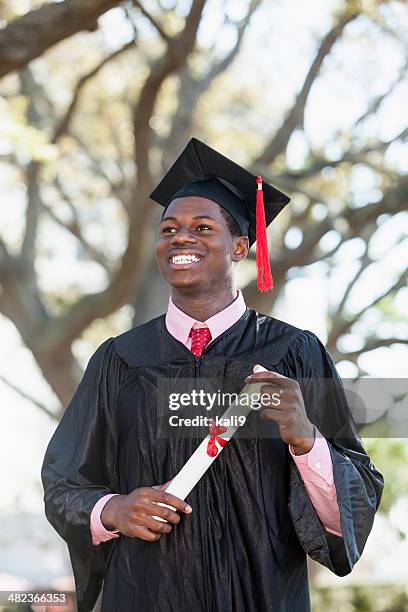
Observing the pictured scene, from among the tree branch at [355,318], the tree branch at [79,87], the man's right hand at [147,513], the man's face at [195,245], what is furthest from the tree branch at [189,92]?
the man's right hand at [147,513]

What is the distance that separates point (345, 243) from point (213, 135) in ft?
10.3

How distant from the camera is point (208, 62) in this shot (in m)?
9.78

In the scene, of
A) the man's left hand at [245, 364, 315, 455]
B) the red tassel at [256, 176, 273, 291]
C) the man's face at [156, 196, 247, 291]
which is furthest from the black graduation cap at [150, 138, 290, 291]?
the man's left hand at [245, 364, 315, 455]

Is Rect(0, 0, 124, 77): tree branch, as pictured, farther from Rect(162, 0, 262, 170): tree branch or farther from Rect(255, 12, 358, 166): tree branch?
Rect(255, 12, 358, 166): tree branch

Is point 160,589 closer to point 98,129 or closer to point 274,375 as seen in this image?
point 274,375

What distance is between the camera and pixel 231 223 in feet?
10.9

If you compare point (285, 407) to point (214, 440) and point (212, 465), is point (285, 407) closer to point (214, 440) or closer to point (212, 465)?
point (214, 440)

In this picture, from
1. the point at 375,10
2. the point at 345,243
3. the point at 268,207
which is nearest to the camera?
the point at 268,207

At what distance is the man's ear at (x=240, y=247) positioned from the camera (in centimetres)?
333

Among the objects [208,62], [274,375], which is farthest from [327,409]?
[208,62]

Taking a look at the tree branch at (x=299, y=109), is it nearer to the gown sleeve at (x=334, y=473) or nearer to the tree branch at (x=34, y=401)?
the tree branch at (x=34, y=401)

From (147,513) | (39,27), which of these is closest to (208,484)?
(147,513)

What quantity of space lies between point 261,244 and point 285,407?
862mm

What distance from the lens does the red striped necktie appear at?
125 inches
